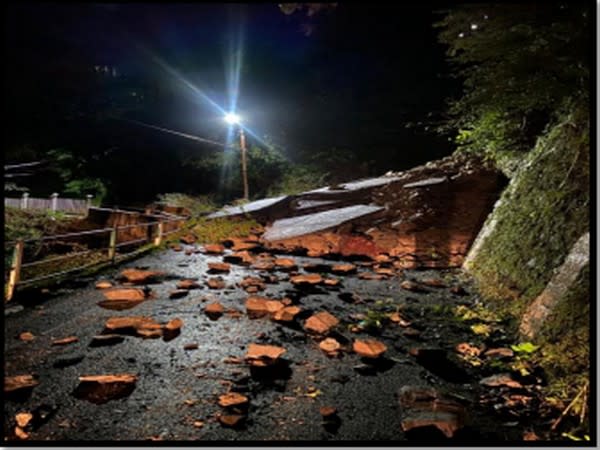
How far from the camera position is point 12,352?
135 inches

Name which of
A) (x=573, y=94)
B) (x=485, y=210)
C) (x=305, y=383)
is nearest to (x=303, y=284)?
(x=305, y=383)

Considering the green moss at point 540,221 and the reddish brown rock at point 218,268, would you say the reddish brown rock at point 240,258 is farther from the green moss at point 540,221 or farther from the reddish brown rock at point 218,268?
the green moss at point 540,221

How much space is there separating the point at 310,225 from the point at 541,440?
7.31 metres

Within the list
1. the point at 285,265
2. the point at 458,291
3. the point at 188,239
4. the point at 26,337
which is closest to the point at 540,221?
the point at 458,291

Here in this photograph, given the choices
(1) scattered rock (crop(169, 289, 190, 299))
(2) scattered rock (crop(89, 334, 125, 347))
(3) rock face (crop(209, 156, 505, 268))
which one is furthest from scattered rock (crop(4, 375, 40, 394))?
(3) rock face (crop(209, 156, 505, 268))

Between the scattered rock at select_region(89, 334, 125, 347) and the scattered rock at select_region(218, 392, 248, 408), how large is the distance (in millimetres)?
1621

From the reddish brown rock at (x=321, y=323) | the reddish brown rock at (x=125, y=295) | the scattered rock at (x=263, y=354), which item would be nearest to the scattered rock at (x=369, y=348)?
the reddish brown rock at (x=321, y=323)

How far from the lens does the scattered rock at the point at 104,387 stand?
276cm

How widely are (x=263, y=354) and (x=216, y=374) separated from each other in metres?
0.49

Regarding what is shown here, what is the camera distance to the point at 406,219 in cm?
883

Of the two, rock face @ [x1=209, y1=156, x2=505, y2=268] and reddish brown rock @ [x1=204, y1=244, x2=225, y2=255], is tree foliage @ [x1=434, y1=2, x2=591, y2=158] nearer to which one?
rock face @ [x1=209, y1=156, x2=505, y2=268]

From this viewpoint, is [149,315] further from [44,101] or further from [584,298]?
[44,101]

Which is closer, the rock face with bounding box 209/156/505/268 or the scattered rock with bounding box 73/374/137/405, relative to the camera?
the scattered rock with bounding box 73/374/137/405

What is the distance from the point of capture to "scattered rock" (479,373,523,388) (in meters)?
2.92
